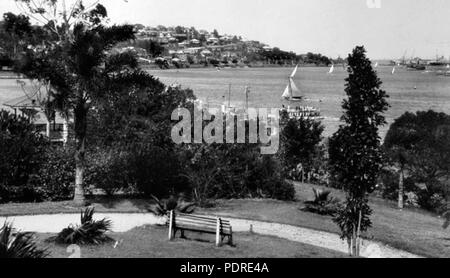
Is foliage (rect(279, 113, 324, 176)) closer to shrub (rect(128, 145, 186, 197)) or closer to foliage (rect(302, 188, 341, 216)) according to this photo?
shrub (rect(128, 145, 186, 197))

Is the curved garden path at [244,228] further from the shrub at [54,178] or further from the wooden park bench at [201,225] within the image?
the shrub at [54,178]

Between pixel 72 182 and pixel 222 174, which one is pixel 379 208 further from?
pixel 72 182

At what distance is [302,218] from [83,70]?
7877 millimetres

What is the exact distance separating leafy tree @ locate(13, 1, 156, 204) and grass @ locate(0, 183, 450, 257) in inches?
52.6

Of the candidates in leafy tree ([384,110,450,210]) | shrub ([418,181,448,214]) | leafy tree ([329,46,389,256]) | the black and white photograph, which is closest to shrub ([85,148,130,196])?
the black and white photograph

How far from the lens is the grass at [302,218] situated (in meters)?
15.1

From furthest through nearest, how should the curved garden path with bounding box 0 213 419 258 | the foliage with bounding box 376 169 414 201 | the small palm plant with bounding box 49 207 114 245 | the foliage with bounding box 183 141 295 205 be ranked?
1. the foliage with bounding box 376 169 414 201
2. the foliage with bounding box 183 141 295 205
3. the curved garden path with bounding box 0 213 419 258
4. the small palm plant with bounding box 49 207 114 245

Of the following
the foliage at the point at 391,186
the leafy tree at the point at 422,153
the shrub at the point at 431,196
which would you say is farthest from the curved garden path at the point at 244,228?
the foliage at the point at 391,186

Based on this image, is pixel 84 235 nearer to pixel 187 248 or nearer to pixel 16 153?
pixel 187 248

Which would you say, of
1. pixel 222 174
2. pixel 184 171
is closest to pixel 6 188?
pixel 184 171

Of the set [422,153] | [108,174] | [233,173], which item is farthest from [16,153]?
Answer: [422,153]

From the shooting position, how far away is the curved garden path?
13.7 meters

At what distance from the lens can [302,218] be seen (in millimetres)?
16609
